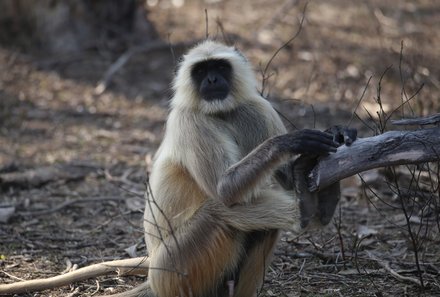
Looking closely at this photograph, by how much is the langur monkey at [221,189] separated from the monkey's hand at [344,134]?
7 centimetres

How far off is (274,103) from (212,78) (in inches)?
→ 161

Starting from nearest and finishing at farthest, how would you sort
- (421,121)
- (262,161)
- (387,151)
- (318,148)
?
(421,121), (387,151), (318,148), (262,161)

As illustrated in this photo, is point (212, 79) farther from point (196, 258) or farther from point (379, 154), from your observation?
point (379, 154)

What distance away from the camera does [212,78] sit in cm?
422

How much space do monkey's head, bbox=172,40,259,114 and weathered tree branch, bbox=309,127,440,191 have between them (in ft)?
2.73

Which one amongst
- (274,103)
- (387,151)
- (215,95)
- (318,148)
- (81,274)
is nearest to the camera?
(387,151)

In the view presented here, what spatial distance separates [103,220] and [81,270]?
4.46 ft

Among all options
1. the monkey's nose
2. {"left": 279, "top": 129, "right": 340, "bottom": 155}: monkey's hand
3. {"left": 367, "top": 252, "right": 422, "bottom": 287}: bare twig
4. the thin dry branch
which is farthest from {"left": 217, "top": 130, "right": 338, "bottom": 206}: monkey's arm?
{"left": 367, "top": 252, "right": 422, "bottom": 287}: bare twig

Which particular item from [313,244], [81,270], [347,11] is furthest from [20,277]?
[347,11]

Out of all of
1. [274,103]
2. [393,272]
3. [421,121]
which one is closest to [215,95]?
[421,121]

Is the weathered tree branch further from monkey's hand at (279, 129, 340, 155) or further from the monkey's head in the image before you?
the monkey's head

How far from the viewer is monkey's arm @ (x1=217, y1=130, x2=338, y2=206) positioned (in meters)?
3.65

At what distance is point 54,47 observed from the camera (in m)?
9.63

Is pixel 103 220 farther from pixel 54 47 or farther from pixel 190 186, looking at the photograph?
pixel 54 47
